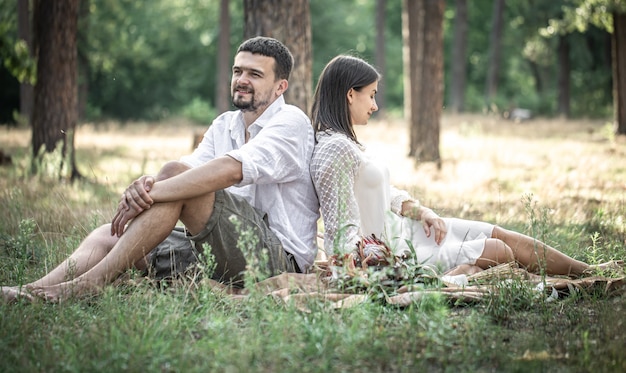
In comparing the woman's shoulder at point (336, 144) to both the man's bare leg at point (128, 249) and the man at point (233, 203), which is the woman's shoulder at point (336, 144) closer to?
the man at point (233, 203)

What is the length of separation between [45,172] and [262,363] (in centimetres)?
718

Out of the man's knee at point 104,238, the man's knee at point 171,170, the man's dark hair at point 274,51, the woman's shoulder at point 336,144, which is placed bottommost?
the man's knee at point 104,238

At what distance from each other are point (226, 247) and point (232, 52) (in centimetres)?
3688

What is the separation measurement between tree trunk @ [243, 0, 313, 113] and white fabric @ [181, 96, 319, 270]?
2.04m

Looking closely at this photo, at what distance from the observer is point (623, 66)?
1664 cm

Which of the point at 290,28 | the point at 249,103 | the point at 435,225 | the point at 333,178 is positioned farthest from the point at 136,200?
the point at 290,28

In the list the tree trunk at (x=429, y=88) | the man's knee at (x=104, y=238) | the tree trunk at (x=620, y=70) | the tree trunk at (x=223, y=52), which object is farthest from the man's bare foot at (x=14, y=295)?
the tree trunk at (x=223, y=52)

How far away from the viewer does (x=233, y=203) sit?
440cm

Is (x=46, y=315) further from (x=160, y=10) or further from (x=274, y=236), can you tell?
(x=160, y=10)

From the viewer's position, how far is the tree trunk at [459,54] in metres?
29.6

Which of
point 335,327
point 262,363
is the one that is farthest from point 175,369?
point 335,327

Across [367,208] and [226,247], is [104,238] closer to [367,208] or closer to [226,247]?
[226,247]

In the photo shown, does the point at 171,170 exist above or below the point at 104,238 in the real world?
above

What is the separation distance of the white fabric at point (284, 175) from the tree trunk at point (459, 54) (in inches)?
989
